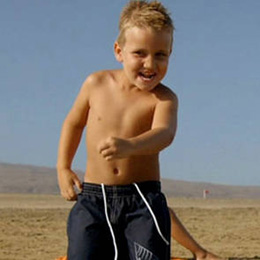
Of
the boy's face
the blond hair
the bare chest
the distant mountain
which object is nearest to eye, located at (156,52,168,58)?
the boy's face

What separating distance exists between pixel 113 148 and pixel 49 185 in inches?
2377

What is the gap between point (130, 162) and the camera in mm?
3637

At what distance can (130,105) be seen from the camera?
12.1 feet

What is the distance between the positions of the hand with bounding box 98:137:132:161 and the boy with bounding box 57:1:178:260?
1.01 ft

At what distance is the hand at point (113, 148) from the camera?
3037 mm

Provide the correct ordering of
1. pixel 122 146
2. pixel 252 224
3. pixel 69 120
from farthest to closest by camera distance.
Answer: pixel 252 224 → pixel 69 120 → pixel 122 146

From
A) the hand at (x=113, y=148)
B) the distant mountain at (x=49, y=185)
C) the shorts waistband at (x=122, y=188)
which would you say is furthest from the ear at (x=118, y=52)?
the distant mountain at (x=49, y=185)

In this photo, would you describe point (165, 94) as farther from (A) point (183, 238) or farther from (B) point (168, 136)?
(A) point (183, 238)

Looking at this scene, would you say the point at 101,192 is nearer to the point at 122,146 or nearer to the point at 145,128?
the point at 145,128

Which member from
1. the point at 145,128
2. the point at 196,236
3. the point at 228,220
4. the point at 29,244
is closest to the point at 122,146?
the point at 145,128

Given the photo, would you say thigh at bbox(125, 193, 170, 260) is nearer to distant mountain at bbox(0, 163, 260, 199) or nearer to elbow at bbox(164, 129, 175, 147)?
elbow at bbox(164, 129, 175, 147)

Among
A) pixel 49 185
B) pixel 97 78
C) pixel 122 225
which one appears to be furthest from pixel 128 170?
pixel 49 185

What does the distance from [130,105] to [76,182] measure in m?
0.44

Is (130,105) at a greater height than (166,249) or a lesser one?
greater
